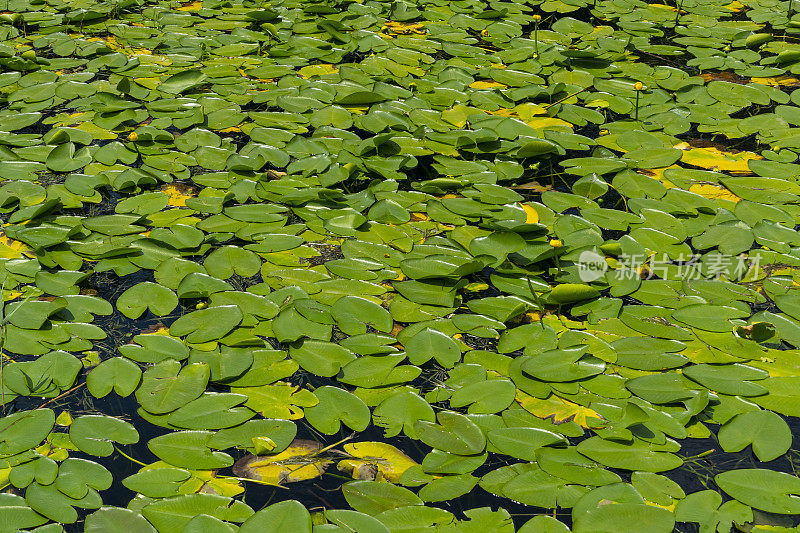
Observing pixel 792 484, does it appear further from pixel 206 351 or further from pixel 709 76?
pixel 709 76

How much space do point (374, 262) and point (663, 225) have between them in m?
1.14

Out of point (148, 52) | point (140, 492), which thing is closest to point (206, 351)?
point (140, 492)

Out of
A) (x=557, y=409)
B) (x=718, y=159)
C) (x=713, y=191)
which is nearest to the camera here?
(x=557, y=409)

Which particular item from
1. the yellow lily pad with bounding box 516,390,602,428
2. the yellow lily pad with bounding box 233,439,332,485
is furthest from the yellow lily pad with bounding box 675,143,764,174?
the yellow lily pad with bounding box 233,439,332,485

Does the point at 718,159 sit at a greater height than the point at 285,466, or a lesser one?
greater

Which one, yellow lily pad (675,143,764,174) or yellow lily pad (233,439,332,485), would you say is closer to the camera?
yellow lily pad (233,439,332,485)

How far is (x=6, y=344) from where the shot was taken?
210 cm
